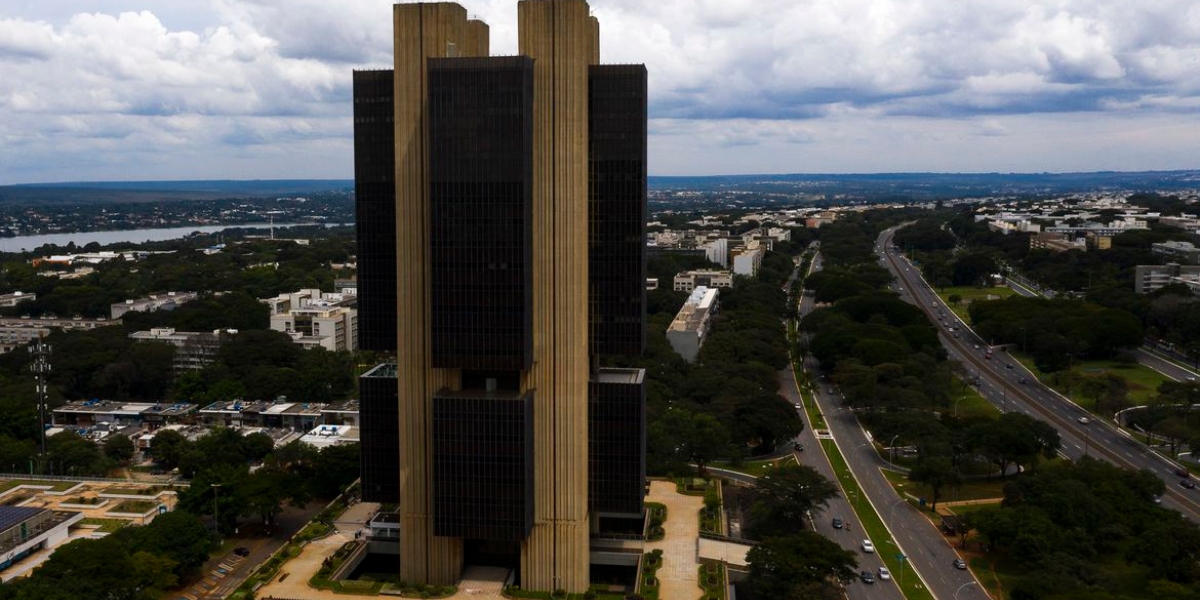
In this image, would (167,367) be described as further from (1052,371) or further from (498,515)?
(1052,371)

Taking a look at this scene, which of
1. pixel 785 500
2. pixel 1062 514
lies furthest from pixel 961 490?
pixel 785 500

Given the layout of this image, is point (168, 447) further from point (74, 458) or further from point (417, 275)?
point (417, 275)

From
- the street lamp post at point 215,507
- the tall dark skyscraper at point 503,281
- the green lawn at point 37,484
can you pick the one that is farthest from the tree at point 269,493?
the green lawn at point 37,484

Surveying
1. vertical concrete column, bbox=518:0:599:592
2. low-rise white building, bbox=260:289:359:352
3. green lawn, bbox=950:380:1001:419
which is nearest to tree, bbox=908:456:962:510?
green lawn, bbox=950:380:1001:419

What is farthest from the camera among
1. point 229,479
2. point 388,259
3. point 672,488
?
point 672,488

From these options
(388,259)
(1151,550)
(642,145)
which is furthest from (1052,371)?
(388,259)

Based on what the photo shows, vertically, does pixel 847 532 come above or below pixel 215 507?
below
